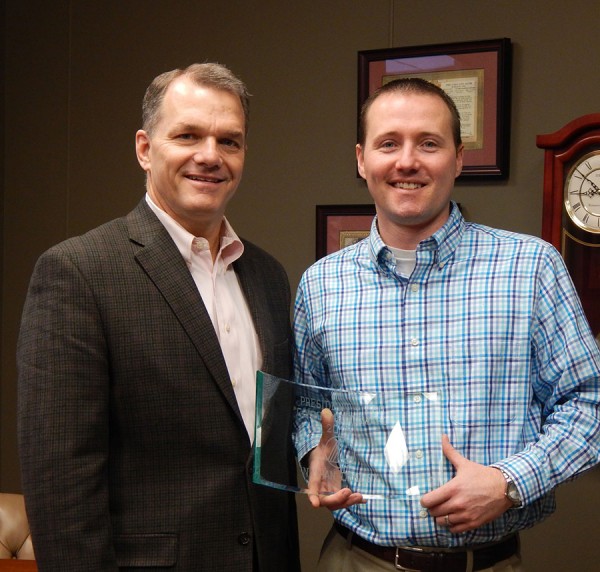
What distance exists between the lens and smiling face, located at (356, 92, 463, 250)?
1946 mm

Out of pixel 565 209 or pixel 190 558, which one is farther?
pixel 565 209

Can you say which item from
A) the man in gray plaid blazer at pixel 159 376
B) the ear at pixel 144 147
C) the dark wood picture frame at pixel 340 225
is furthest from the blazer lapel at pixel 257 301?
the dark wood picture frame at pixel 340 225

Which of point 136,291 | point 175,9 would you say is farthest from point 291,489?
point 175,9

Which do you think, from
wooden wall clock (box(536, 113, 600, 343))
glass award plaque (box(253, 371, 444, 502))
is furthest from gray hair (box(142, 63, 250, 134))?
wooden wall clock (box(536, 113, 600, 343))

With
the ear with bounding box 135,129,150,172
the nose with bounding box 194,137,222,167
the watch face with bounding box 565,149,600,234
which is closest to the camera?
the nose with bounding box 194,137,222,167

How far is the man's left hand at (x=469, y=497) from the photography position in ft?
5.65

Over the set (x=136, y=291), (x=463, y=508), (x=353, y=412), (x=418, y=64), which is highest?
(x=418, y=64)

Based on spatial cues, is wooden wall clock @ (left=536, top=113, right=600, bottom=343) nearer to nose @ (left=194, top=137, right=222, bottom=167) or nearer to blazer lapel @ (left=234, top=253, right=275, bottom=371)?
blazer lapel @ (left=234, top=253, right=275, bottom=371)

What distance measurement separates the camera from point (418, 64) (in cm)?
313

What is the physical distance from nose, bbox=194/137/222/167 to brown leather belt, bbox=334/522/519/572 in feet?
2.98

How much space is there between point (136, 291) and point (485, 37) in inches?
71.4

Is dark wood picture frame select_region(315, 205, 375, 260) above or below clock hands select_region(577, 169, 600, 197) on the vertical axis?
below

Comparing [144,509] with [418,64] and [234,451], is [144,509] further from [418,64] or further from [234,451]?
[418,64]

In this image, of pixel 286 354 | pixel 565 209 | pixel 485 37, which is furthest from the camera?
pixel 485 37
